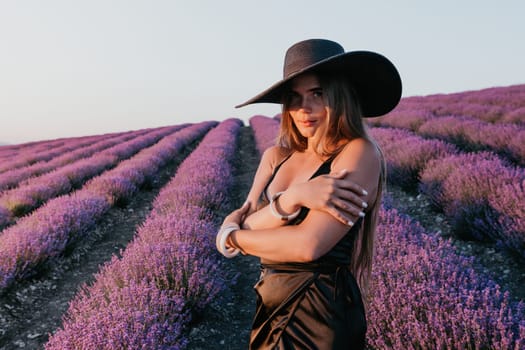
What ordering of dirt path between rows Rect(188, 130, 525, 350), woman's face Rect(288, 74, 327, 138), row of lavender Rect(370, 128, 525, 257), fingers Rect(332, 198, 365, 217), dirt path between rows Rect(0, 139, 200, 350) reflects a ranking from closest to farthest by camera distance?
fingers Rect(332, 198, 365, 217) < woman's face Rect(288, 74, 327, 138) < dirt path between rows Rect(188, 130, 525, 350) < dirt path between rows Rect(0, 139, 200, 350) < row of lavender Rect(370, 128, 525, 257)

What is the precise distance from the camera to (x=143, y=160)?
9094 millimetres

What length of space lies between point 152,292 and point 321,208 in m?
1.82

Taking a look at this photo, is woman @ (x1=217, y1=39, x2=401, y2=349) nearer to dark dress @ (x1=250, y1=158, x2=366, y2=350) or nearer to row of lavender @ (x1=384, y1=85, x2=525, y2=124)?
dark dress @ (x1=250, y1=158, x2=366, y2=350)

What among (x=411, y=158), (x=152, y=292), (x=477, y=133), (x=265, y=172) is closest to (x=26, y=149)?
(x=411, y=158)

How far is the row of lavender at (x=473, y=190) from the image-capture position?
A: 365 cm

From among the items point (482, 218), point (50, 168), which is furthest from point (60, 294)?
point (50, 168)

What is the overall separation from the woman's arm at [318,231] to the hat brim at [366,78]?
0.73 feet

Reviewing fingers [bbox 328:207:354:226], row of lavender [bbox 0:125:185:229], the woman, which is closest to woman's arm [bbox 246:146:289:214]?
the woman

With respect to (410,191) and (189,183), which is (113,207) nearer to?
(189,183)

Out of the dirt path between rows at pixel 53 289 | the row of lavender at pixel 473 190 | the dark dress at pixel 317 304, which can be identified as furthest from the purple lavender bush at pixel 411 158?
the dark dress at pixel 317 304

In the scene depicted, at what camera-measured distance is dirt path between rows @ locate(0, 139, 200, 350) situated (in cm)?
325

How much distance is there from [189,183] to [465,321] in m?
4.81

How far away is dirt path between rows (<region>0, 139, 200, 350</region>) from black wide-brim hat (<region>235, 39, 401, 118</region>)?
238 centimetres

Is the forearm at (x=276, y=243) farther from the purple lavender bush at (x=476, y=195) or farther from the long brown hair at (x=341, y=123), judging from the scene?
the purple lavender bush at (x=476, y=195)
